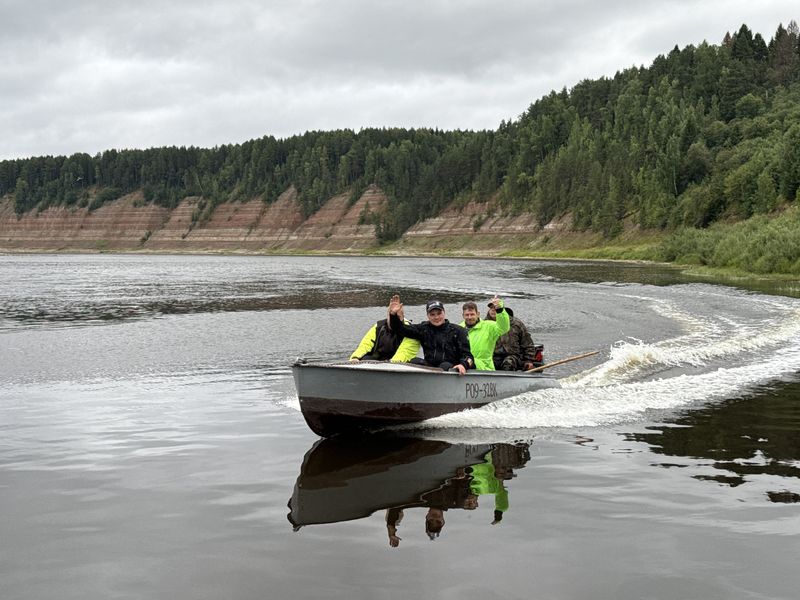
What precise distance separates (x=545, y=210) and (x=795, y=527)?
128244 mm

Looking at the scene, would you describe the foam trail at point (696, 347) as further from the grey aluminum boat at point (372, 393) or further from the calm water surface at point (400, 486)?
the grey aluminum boat at point (372, 393)

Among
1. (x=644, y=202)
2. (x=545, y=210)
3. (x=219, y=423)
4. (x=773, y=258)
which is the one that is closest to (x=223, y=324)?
(x=219, y=423)

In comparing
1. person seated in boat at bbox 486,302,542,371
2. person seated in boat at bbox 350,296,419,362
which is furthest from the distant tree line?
person seated in boat at bbox 350,296,419,362

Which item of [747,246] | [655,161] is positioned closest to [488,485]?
[747,246]

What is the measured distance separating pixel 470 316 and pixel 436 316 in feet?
6.10

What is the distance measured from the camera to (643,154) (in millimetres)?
129125

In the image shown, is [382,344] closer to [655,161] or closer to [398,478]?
[398,478]

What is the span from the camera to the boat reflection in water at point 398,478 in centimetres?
915

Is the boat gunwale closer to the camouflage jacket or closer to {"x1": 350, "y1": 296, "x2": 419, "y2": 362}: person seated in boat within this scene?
{"x1": 350, "y1": 296, "x2": 419, "y2": 362}: person seated in boat

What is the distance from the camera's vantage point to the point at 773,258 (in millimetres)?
54781

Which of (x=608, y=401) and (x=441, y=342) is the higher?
(x=441, y=342)

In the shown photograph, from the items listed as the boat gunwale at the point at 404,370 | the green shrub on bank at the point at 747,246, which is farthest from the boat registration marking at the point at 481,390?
the green shrub on bank at the point at 747,246

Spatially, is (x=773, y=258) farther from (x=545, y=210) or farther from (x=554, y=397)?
(x=545, y=210)

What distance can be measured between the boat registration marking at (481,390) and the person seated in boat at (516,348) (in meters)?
2.25
